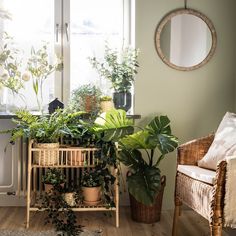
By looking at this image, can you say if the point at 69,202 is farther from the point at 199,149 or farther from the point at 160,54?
the point at 160,54

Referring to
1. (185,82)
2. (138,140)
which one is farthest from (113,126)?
(185,82)

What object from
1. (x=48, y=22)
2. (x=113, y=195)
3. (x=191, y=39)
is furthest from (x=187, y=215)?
(x=48, y=22)

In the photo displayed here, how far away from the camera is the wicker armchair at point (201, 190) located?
6.98 feet

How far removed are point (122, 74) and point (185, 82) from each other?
1.83ft

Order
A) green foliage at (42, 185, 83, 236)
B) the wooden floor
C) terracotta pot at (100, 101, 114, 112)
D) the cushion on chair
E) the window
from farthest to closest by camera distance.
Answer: the window
terracotta pot at (100, 101, 114, 112)
the wooden floor
green foliage at (42, 185, 83, 236)
the cushion on chair

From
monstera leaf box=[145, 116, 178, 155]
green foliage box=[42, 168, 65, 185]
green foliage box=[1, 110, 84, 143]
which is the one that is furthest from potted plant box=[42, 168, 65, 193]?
monstera leaf box=[145, 116, 178, 155]

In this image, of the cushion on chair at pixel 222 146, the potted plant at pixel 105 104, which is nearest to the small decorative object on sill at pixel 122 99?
the potted plant at pixel 105 104

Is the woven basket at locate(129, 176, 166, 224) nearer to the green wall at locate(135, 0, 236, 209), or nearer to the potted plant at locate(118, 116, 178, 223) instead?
the potted plant at locate(118, 116, 178, 223)

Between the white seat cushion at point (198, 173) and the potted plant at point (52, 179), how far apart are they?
91 centimetres

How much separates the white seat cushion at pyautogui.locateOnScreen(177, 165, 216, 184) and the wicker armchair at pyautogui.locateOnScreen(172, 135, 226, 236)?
20 mm

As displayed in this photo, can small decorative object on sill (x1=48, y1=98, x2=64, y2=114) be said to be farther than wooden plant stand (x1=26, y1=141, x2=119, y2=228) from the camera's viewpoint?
Yes

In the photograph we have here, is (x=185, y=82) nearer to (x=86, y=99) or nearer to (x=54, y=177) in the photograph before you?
(x=86, y=99)

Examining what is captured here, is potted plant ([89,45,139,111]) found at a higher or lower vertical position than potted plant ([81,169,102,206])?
higher

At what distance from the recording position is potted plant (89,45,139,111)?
3.27m
